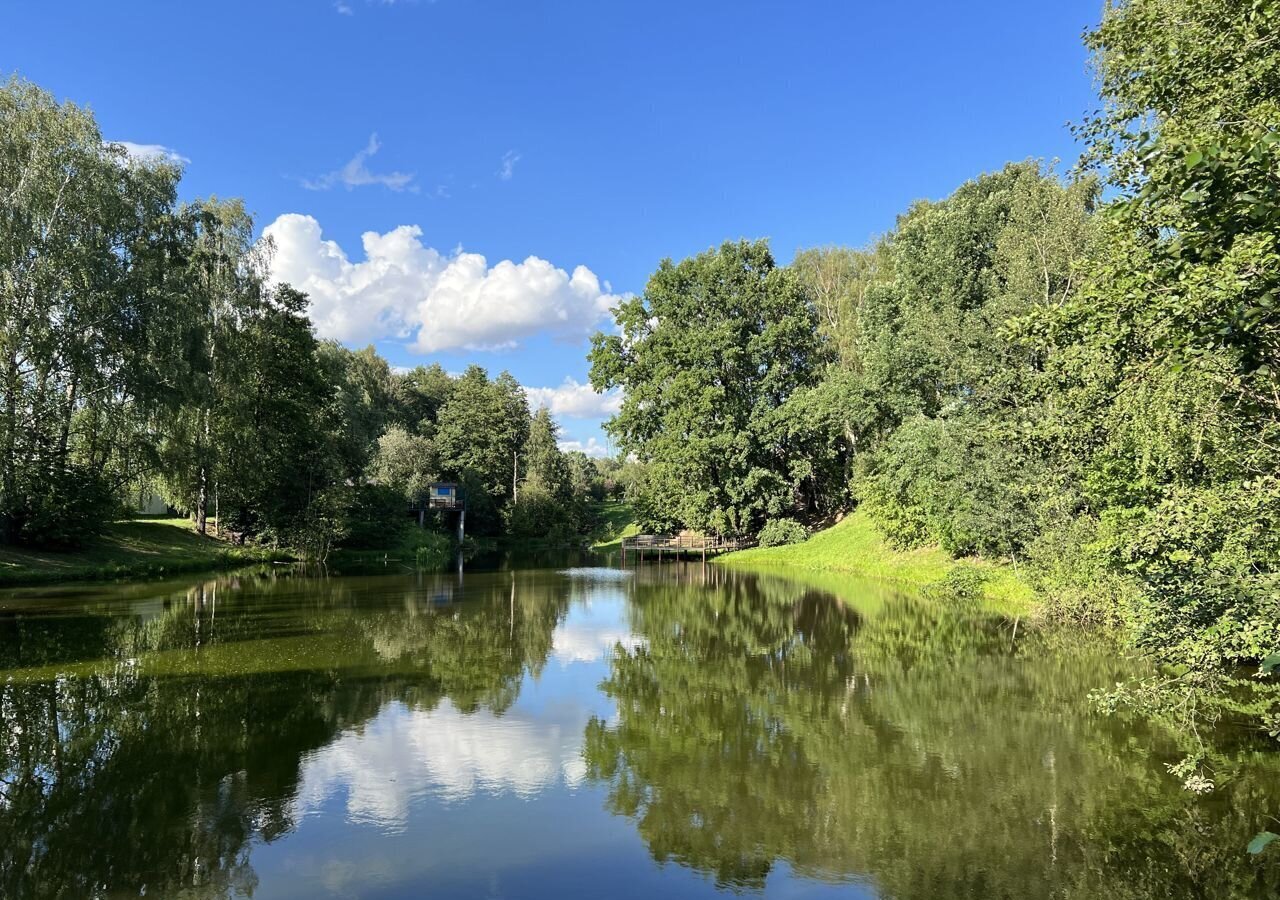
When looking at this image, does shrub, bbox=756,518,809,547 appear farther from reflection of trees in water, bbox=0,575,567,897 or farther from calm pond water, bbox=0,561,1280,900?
calm pond water, bbox=0,561,1280,900

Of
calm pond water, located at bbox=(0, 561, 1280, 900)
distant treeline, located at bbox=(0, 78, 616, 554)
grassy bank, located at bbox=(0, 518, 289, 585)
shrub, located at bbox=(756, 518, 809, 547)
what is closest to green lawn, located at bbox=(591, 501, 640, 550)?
shrub, located at bbox=(756, 518, 809, 547)

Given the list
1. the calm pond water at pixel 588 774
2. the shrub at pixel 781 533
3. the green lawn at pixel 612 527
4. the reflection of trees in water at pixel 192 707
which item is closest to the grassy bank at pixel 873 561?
the shrub at pixel 781 533

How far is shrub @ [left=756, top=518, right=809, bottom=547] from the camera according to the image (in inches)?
1641

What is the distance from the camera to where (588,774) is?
854 centimetres

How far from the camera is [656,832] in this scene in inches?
277

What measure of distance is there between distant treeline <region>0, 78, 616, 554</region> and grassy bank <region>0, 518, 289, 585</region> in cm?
103

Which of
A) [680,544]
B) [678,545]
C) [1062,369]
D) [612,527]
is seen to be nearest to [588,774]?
[1062,369]

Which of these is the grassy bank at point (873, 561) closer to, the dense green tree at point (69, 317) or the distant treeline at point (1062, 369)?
the distant treeline at point (1062, 369)

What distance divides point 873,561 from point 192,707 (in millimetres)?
28266

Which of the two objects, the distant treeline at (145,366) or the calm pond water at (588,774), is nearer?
the calm pond water at (588,774)

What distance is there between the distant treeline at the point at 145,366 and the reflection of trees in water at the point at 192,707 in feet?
32.6

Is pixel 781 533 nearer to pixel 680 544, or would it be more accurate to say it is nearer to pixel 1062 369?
pixel 680 544

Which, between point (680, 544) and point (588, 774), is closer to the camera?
point (588, 774)

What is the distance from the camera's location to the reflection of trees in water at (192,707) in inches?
249
